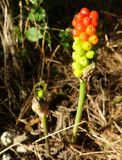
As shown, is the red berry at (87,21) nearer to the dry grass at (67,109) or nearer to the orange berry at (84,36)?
the orange berry at (84,36)

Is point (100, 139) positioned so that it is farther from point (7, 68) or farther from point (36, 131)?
point (7, 68)

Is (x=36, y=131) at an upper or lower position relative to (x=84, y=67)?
lower

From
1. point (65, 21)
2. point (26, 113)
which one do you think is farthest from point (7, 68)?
point (65, 21)

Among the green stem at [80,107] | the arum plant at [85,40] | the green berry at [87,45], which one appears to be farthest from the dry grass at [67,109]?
the green berry at [87,45]

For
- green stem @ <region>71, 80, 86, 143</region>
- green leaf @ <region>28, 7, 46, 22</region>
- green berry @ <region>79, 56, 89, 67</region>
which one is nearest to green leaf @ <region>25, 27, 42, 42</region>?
green leaf @ <region>28, 7, 46, 22</region>

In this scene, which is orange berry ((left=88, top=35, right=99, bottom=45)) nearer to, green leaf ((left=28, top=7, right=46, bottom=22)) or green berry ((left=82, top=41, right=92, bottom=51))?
green berry ((left=82, top=41, right=92, bottom=51))
